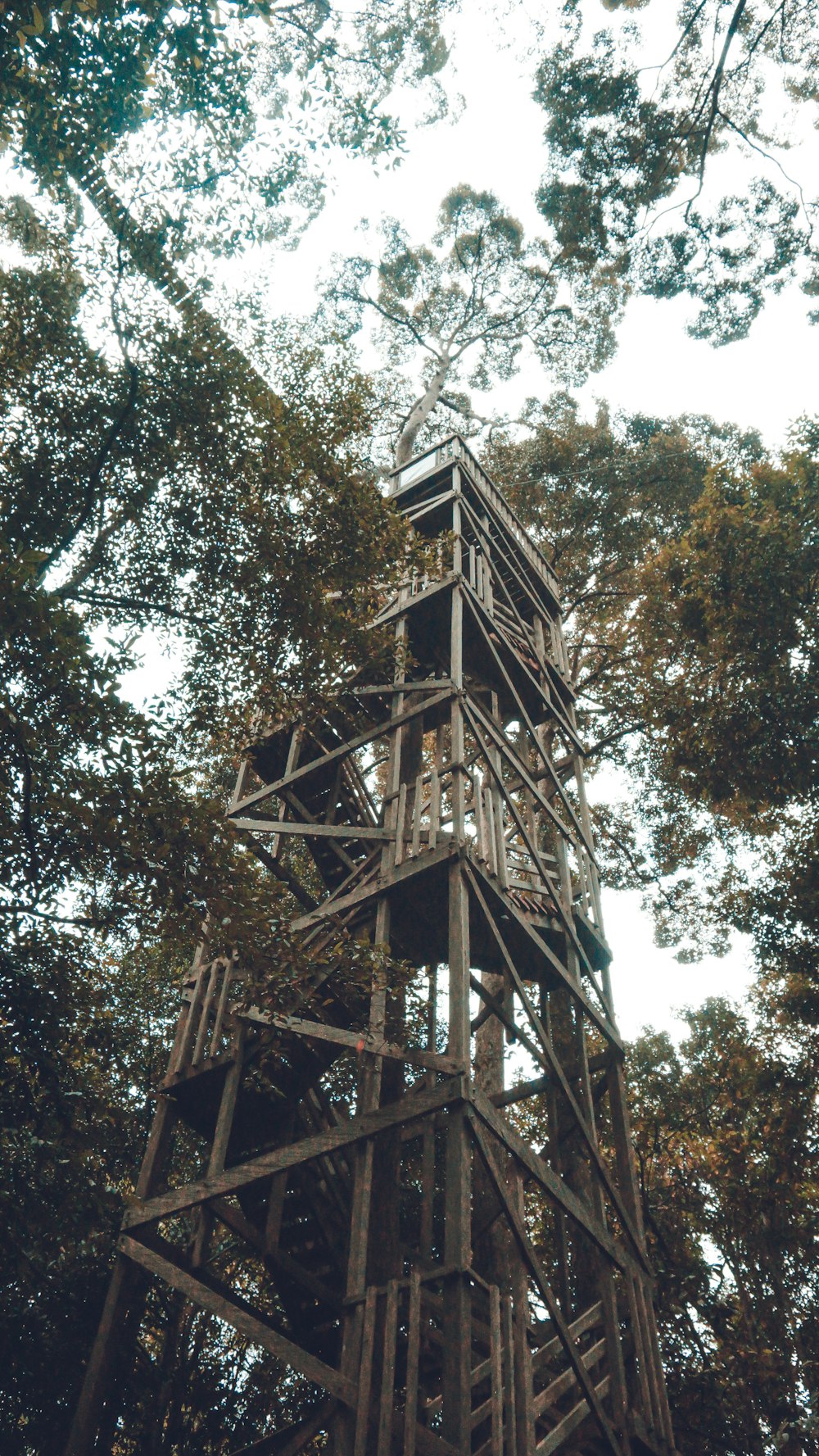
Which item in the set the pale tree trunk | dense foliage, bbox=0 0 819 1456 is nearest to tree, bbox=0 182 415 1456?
dense foliage, bbox=0 0 819 1456

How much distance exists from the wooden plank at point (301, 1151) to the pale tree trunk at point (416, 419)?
12.7 m

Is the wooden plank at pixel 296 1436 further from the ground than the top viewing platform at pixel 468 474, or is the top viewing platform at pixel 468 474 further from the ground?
the top viewing platform at pixel 468 474

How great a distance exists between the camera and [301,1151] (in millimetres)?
6465

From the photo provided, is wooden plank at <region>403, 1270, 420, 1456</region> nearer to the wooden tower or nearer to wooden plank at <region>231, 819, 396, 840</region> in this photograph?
the wooden tower

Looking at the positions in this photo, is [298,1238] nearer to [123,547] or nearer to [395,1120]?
[395,1120]

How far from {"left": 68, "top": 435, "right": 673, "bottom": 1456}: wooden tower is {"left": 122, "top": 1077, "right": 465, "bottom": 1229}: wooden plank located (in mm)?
21

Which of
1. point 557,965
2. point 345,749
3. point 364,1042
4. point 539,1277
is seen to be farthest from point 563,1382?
point 345,749

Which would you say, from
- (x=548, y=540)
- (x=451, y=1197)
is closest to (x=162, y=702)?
(x=451, y=1197)

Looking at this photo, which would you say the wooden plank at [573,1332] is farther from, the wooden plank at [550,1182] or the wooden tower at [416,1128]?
the wooden plank at [550,1182]

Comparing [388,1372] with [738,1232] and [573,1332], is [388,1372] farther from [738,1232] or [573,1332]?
[738,1232]

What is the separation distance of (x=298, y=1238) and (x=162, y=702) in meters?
4.66

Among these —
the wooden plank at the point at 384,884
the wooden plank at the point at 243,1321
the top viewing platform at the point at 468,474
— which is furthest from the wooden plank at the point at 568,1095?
the top viewing platform at the point at 468,474

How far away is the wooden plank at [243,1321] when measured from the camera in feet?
17.7

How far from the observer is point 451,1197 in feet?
18.6
